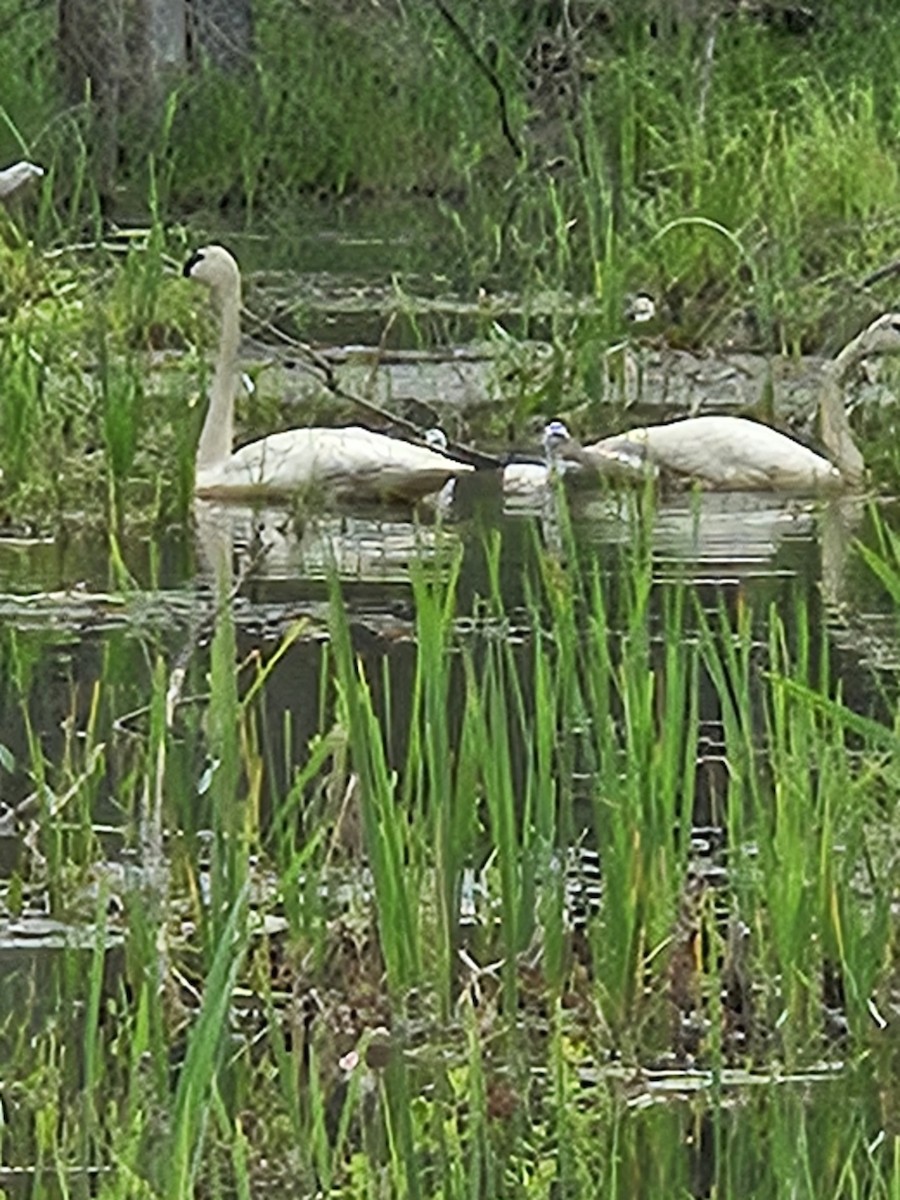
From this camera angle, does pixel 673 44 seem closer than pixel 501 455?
No

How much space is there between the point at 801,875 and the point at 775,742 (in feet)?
1.06

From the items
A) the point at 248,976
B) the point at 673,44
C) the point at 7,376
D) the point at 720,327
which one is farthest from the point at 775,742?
the point at 673,44

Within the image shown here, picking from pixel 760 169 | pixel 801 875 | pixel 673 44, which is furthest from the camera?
pixel 673 44

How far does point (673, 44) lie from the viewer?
1631 centimetres

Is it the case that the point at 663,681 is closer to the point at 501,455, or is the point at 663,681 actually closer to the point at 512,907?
the point at 512,907

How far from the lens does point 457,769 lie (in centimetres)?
468

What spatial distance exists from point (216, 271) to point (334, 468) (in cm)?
93

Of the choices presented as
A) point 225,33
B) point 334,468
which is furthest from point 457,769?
point 225,33

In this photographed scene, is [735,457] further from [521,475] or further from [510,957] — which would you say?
[510,957]

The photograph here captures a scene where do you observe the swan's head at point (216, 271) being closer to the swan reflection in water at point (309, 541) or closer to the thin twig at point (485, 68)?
the swan reflection in water at point (309, 541)

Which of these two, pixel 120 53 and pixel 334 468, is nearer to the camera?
pixel 334 468

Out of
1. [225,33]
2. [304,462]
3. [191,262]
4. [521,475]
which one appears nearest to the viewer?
[304,462]

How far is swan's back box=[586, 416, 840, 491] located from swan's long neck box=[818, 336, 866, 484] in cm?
9

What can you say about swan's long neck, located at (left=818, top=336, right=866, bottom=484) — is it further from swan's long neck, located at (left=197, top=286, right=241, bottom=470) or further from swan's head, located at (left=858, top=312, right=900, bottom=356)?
swan's long neck, located at (left=197, top=286, right=241, bottom=470)
